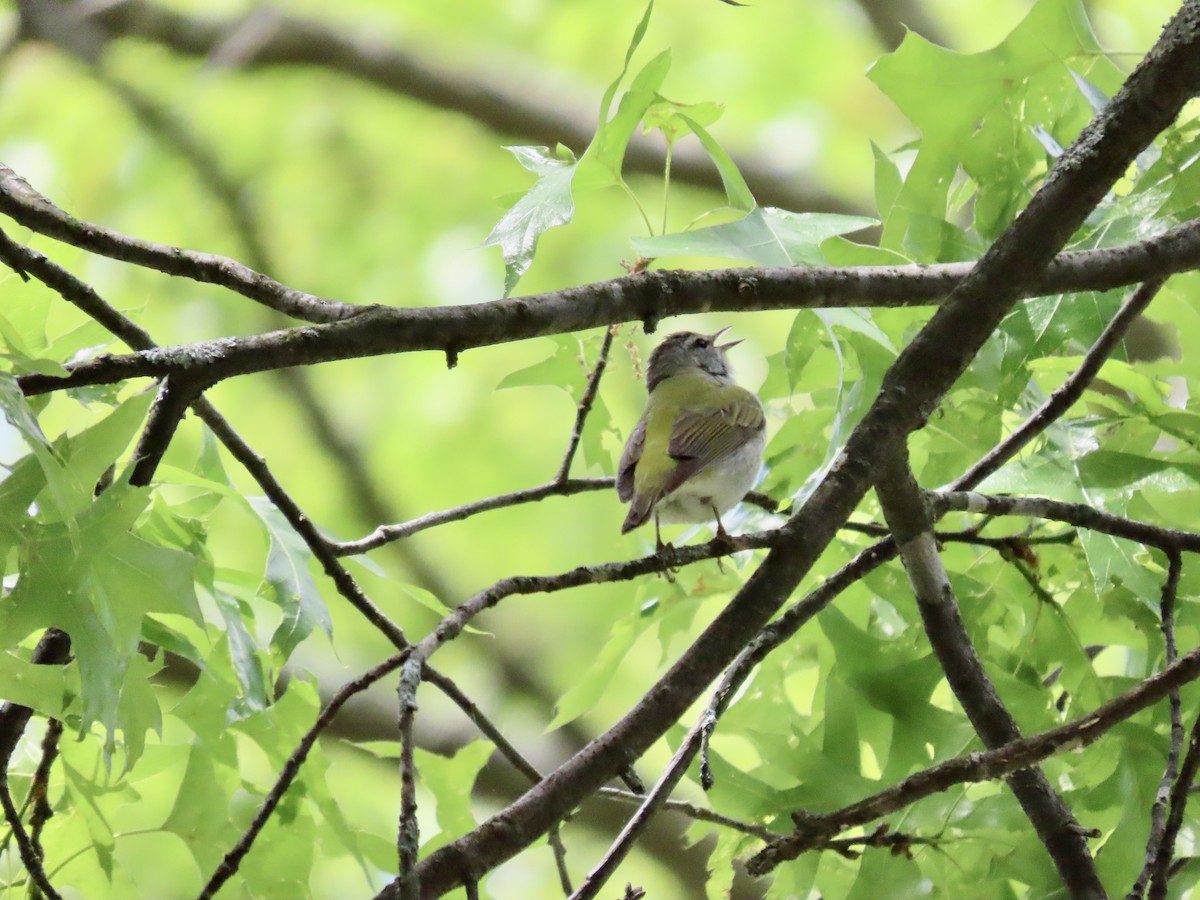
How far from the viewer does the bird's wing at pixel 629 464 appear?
2.58 meters

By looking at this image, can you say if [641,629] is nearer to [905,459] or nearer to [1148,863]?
[905,459]

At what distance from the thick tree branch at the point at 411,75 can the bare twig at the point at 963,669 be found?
3481 millimetres

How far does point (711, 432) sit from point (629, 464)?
26cm

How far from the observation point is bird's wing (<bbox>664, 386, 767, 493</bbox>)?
2599mm

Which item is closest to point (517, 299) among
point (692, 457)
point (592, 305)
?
point (592, 305)

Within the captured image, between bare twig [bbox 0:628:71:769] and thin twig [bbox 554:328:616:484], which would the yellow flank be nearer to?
thin twig [bbox 554:328:616:484]

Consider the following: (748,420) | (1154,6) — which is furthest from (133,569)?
(1154,6)

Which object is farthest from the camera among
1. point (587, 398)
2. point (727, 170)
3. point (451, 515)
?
point (587, 398)

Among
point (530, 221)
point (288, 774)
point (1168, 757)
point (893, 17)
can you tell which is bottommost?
point (1168, 757)

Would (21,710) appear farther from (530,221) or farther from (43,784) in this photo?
(530,221)

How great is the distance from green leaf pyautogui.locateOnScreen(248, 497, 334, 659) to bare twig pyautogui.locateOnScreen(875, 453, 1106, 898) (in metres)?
0.92

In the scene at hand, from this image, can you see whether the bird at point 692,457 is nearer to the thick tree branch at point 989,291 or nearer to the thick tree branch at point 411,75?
the thick tree branch at point 989,291

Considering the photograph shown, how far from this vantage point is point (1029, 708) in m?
1.88

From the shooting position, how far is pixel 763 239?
1.73 meters
